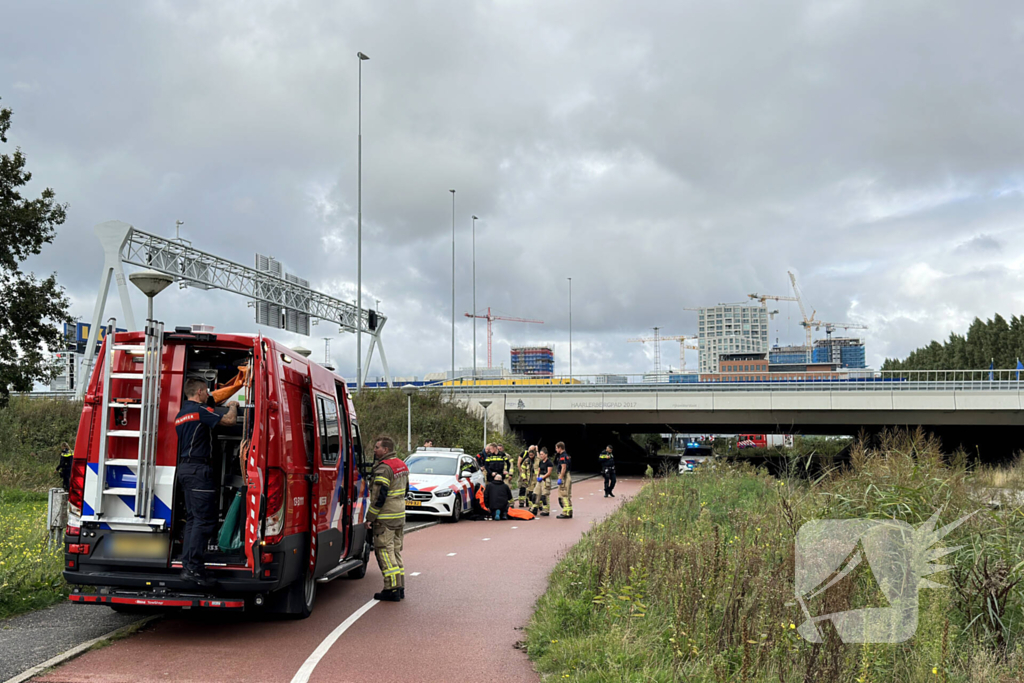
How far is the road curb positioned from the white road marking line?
183cm

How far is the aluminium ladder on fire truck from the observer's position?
716 cm

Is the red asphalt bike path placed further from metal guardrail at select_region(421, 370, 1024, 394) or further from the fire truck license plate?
metal guardrail at select_region(421, 370, 1024, 394)

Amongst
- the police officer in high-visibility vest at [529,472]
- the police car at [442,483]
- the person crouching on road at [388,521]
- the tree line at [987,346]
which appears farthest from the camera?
the tree line at [987,346]

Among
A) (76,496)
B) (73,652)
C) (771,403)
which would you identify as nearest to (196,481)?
(76,496)

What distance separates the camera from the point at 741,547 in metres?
7.39

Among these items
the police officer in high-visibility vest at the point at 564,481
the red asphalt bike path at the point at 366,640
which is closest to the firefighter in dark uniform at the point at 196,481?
the red asphalt bike path at the point at 366,640

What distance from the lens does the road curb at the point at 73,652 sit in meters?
6.14

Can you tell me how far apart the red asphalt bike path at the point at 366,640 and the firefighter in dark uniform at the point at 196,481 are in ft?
2.51

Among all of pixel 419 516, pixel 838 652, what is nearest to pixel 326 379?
pixel 838 652

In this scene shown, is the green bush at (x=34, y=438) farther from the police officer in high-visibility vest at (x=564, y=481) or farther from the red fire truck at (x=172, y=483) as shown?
the red fire truck at (x=172, y=483)

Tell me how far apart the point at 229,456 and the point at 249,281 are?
3087 cm

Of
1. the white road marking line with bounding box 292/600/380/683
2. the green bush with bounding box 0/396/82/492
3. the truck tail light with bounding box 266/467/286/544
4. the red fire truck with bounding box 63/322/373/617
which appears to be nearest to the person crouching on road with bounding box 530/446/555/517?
the white road marking line with bounding box 292/600/380/683

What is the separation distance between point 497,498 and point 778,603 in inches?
531

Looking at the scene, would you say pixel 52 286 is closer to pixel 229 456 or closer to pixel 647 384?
pixel 229 456
